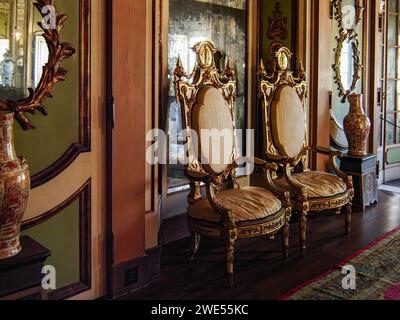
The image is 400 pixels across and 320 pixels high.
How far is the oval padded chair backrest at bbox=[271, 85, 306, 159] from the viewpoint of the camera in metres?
3.03

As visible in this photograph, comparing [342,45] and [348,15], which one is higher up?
[348,15]

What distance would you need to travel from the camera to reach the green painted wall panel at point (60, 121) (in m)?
1.79

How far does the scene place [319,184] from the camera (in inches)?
116

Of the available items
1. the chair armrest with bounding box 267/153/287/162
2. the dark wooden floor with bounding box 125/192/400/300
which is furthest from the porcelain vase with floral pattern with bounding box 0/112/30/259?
the chair armrest with bounding box 267/153/287/162

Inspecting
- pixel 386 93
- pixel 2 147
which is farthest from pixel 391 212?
pixel 2 147

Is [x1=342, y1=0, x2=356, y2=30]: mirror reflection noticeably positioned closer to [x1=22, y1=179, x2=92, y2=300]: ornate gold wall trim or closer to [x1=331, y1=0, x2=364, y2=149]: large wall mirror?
[x1=331, y1=0, x2=364, y2=149]: large wall mirror

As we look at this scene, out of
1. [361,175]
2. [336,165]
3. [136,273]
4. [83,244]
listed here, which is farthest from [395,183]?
[83,244]

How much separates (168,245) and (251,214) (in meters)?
0.80

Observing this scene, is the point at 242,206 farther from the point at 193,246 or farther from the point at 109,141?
the point at 109,141

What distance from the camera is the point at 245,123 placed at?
3.46 m

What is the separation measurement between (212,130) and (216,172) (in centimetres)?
25

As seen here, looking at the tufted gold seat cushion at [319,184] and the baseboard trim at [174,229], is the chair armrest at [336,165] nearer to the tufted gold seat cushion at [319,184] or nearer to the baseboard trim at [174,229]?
the tufted gold seat cushion at [319,184]

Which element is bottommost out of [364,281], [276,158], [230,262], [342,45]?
[364,281]

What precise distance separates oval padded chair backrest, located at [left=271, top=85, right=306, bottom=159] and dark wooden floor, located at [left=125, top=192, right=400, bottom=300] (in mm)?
639
